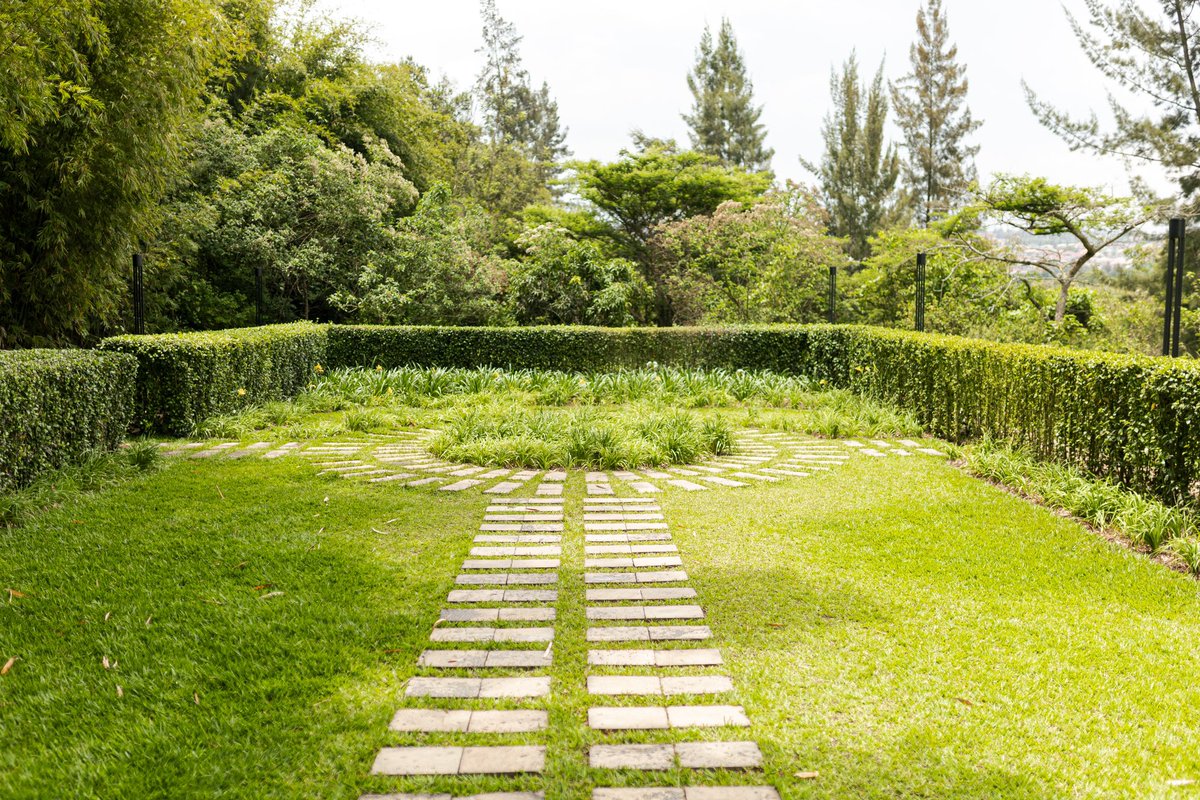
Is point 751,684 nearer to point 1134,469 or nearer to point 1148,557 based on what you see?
point 1148,557

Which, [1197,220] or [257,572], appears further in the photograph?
[1197,220]

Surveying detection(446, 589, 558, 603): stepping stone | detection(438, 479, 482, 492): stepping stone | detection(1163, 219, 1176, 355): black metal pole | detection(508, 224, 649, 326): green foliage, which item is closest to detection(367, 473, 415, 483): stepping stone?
detection(438, 479, 482, 492): stepping stone

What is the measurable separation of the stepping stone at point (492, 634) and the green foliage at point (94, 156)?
5.41 m

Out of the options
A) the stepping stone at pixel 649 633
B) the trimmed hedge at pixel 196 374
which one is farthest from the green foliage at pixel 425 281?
the stepping stone at pixel 649 633

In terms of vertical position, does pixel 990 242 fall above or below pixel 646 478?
above

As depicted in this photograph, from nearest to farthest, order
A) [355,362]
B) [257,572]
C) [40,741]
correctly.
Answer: [40,741]
[257,572]
[355,362]

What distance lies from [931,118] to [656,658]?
89.3 ft

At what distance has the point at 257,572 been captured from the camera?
131 inches

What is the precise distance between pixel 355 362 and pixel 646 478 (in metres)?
7.12

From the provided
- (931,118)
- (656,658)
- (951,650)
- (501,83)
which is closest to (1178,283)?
(951,650)

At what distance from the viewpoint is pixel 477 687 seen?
2.33 meters

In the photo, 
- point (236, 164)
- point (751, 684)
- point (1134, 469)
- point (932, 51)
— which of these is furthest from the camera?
point (932, 51)

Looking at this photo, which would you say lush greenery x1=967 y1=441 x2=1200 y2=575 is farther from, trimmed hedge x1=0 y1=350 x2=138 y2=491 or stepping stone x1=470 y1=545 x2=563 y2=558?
trimmed hedge x1=0 y1=350 x2=138 y2=491

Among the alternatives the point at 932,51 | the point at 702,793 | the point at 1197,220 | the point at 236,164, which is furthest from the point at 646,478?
the point at 932,51
